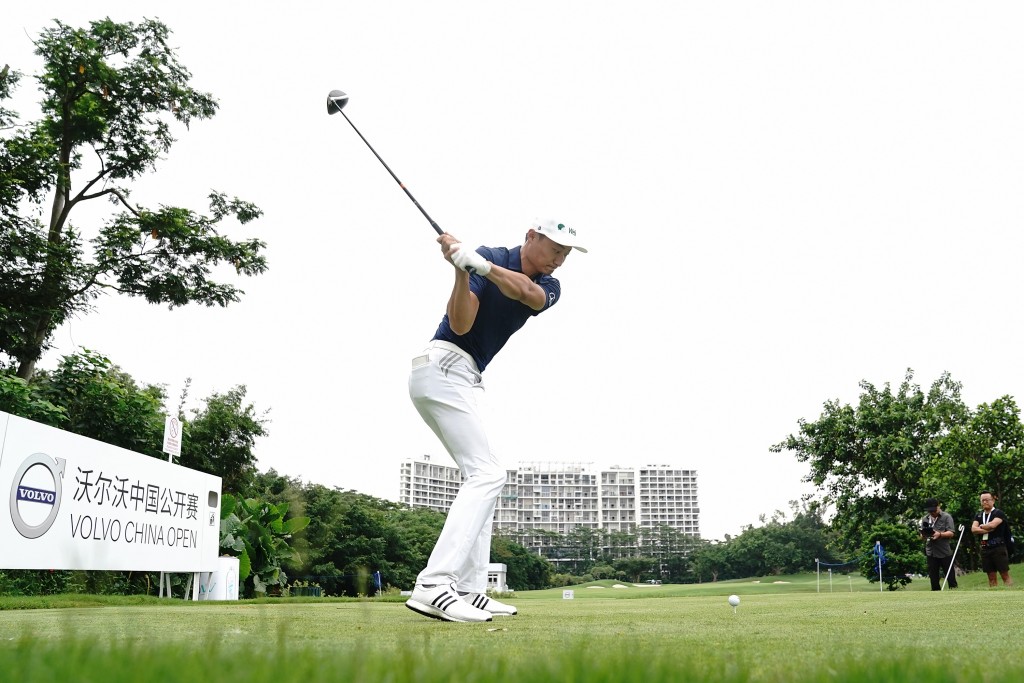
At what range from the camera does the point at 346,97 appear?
6.86 meters

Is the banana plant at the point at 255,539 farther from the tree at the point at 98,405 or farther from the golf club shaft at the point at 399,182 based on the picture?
the golf club shaft at the point at 399,182

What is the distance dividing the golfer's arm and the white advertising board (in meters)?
4.91

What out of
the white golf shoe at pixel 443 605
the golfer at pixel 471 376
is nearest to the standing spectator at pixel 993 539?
the golfer at pixel 471 376

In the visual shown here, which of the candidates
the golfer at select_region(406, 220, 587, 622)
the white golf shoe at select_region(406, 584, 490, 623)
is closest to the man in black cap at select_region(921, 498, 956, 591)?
the golfer at select_region(406, 220, 587, 622)

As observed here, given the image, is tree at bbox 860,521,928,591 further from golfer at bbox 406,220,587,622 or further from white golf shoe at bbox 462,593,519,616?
golfer at bbox 406,220,587,622

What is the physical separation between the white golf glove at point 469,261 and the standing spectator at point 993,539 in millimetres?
14334

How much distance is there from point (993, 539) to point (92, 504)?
51.1 feet

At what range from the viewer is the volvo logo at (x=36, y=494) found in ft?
30.3

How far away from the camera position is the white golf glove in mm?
4605

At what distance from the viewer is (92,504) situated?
10586 mm

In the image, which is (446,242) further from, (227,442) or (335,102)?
(227,442)

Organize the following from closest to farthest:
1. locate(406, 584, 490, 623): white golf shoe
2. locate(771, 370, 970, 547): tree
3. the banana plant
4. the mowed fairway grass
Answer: the mowed fairway grass → locate(406, 584, 490, 623): white golf shoe → the banana plant → locate(771, 370, 970, 547): tree

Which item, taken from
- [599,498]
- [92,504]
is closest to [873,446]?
[92,504]

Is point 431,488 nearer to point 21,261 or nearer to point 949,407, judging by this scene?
point 949,407
